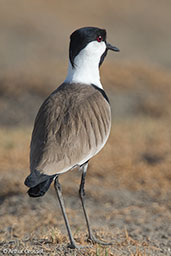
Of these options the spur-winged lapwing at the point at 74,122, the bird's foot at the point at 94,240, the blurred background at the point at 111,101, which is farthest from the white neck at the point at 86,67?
the blurred background at the point at 111,101

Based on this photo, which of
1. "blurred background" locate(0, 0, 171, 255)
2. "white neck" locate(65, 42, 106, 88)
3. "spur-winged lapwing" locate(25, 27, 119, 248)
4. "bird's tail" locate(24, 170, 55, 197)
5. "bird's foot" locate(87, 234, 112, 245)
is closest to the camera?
"bird's tail" locate(24, 170, 55, 197)

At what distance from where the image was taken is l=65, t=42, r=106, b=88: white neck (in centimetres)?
436

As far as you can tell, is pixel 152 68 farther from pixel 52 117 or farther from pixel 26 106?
pixel 52 117

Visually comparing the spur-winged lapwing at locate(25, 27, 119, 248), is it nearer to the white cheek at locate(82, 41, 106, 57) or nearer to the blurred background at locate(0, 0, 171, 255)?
the white cheek at locate(82, 41, 106, 57)

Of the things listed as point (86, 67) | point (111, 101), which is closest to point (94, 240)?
point (86, 67)

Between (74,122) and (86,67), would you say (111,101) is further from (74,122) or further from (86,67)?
(74,122)

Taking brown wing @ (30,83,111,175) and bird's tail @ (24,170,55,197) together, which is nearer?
bird's tail @ (24,170,55,197)

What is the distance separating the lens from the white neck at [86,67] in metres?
4.36

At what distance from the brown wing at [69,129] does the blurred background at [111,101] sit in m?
1.33

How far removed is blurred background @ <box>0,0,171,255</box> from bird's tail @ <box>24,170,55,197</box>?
4.75 ft

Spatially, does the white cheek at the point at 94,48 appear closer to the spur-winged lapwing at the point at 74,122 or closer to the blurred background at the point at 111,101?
the spur-winged lapwing at the point at 74,122

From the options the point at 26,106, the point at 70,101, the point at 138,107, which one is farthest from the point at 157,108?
the point at 70,101

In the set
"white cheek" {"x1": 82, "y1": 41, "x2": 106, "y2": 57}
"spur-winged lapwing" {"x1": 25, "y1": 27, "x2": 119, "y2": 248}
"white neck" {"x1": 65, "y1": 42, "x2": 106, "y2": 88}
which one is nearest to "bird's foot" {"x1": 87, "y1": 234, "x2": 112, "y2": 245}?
"spur-winged lapwing" {"x1": 25, "y1": 27, "x2": 119, "y2": 248}

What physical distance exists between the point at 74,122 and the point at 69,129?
0.09 metres
